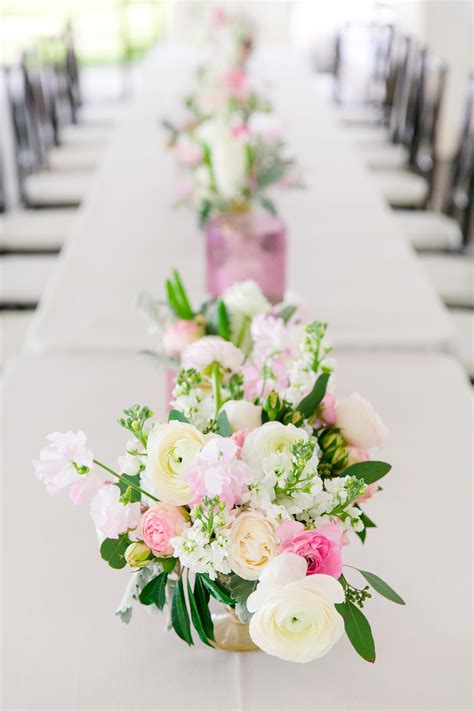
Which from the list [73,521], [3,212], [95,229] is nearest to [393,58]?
[3,212]

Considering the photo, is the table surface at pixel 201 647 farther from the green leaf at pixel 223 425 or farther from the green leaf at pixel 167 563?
the green leaf at pixel 223 425

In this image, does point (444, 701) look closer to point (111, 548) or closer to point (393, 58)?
point (111, 548)

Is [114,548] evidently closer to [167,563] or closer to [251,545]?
[167,563]

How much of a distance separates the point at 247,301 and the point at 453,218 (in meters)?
2.22

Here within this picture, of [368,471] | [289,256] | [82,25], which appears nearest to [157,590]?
[368,471]

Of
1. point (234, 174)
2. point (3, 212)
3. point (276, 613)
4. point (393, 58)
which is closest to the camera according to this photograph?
point (276, 613)

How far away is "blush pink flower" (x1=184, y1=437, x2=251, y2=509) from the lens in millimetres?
769

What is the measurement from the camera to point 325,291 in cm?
193

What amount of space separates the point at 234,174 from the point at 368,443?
3.75 ft

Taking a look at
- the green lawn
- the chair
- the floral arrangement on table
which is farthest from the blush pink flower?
the green lawn

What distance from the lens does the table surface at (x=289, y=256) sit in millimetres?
1736

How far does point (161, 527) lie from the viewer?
31.9 inches

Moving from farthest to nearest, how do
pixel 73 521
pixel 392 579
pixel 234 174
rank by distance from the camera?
pixel 234 174 → pixel 73 521 → pixel 392 579

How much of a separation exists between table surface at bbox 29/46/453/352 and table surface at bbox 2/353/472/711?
0.30 meters
